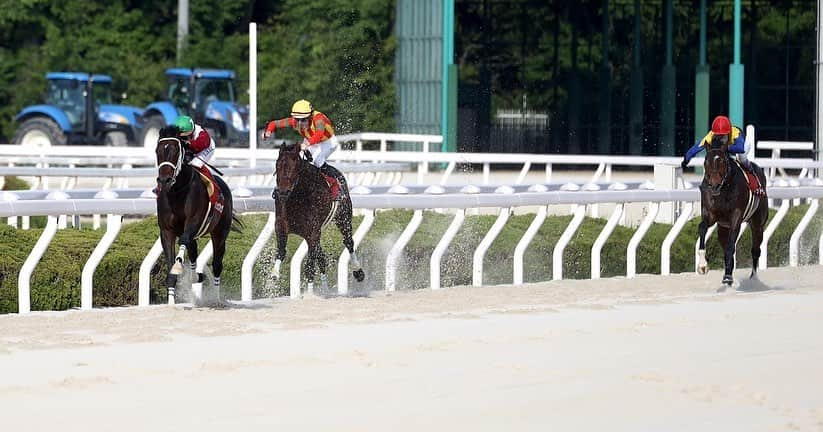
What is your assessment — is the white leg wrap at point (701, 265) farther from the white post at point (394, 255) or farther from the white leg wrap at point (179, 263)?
the white leg wrap at point (179, 263)

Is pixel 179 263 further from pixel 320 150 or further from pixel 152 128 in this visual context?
pixel 152 128

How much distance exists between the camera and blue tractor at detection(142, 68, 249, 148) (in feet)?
107

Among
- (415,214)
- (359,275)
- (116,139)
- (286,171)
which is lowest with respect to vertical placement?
(359,275)

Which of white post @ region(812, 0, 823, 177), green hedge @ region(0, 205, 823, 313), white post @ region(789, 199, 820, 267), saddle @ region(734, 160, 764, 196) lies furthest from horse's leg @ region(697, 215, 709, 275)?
white post @ region(812, 0, 823, 177)

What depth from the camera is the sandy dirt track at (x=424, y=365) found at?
6.59 meters

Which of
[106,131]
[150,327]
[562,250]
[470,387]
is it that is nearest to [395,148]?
[106,131]

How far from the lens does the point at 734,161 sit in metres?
12.6

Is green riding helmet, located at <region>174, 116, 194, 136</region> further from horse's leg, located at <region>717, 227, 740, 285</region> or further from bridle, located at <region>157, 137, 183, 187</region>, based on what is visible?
horse's leg, located at <region>717, 227, 740, 285</region>

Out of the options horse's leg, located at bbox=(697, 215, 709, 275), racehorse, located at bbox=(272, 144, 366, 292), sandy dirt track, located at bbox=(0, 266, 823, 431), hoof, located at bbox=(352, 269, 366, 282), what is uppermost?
racehorse, located at bbox=(272, 144, 366, 292)

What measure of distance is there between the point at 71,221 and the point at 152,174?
173 cm

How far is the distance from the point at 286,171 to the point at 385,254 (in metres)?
2.26

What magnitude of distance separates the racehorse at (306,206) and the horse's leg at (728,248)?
95.8 inches

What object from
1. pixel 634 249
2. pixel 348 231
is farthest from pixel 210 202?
pixel 634 249

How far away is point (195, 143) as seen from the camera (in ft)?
34.9
